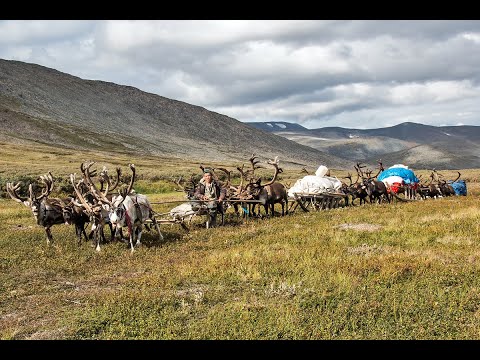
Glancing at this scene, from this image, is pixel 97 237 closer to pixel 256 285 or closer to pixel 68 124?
pixel 256 285

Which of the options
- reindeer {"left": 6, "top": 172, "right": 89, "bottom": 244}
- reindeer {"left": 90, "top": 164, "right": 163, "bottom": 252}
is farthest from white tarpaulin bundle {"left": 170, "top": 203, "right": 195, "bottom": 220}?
reindeer {"left": 6, "top": 172, "right": 89, "bottom": 244}

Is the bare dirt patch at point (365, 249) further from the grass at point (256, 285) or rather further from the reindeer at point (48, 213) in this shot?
the reindeer at point (48, 213)

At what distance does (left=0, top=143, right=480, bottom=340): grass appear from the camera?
320 inches

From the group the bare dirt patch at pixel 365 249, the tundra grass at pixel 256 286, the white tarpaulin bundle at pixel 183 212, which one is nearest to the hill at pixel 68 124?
the white tarpaulin bundle at pixel 183 212

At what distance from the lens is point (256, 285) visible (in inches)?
429

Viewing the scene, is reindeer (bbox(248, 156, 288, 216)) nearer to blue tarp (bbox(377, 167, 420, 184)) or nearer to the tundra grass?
the tundra grass

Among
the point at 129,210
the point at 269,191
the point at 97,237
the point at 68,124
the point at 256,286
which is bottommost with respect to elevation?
the point at 256,286

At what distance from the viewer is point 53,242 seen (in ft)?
59.0

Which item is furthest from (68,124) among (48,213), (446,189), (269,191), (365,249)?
(365,249)

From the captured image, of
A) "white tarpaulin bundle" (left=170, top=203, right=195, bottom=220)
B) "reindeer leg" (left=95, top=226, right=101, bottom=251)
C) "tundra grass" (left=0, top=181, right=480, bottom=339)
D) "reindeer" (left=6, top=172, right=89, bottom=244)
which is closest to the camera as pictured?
"tundra grass" (left=0, top=181, right=480, bottom=339)

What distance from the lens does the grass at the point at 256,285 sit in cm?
812
